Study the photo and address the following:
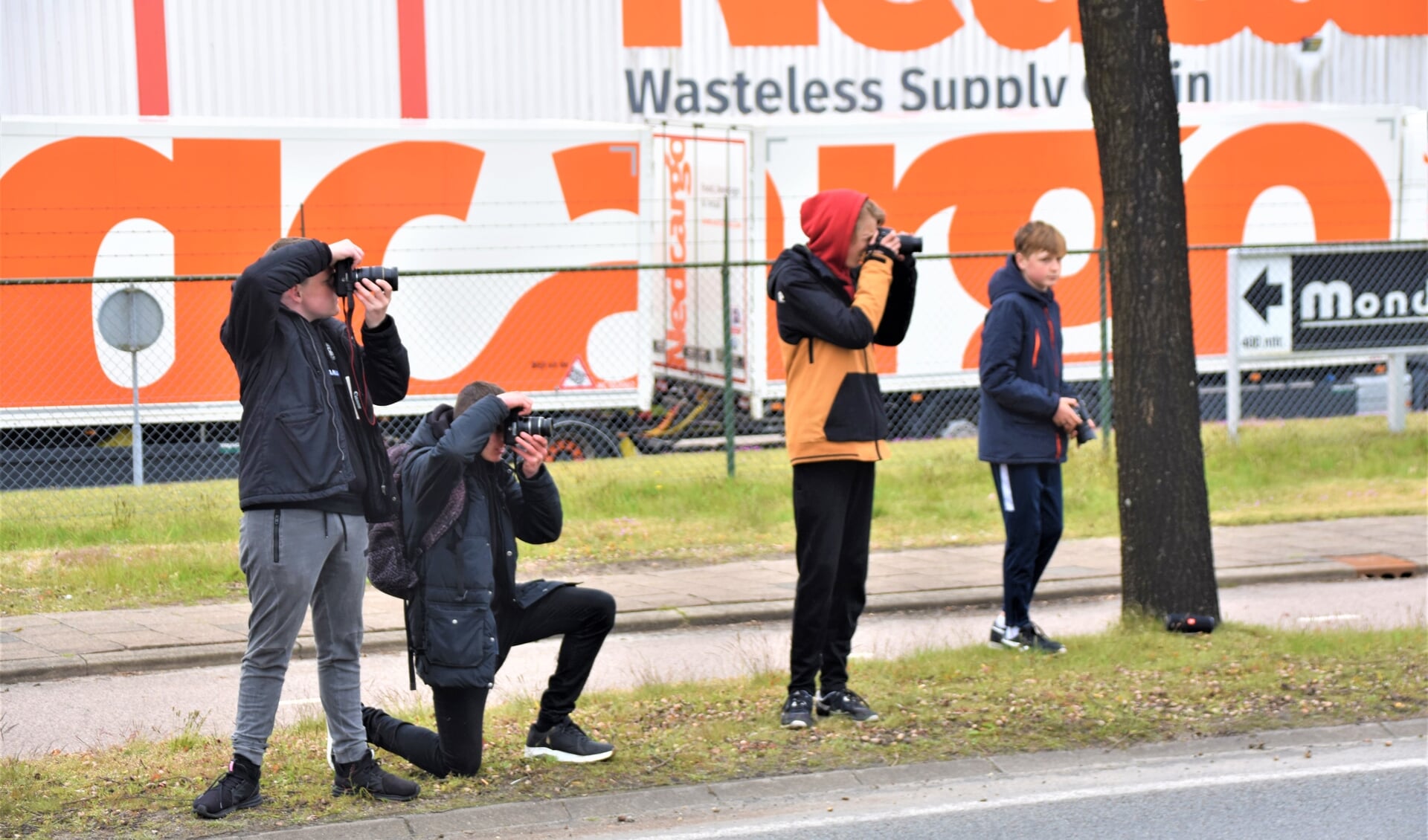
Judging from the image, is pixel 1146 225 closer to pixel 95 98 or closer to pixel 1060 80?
pixel 95 98

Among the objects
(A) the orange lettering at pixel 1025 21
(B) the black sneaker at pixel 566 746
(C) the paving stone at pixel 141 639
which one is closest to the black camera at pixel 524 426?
(B) the black sneaker at pixel 566 746

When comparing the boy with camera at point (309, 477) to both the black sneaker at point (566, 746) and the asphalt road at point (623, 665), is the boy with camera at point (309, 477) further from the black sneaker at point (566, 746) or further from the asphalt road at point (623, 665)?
the asphalt road at point (623, 665)

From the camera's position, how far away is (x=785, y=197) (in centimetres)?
1666

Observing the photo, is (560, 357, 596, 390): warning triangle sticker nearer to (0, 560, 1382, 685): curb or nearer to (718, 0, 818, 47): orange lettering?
(0, 560, 1382, 685): curb

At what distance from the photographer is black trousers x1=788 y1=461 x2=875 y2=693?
591 cm

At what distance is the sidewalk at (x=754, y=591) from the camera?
26.2 feet

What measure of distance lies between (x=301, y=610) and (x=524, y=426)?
2.94ft

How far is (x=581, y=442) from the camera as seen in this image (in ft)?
51.3

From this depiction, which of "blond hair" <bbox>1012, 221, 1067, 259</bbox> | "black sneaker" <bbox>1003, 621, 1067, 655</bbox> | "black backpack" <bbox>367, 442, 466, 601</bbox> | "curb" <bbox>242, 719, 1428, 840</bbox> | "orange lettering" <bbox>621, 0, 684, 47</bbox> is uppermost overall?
"orange lettering" <bbox>621, 0, 684, 47</bbox>

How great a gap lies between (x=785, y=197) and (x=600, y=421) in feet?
9.78

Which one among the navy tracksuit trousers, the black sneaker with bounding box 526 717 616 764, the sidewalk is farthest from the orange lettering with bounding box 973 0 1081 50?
the black sneaker with bounding box 526 717 616 764

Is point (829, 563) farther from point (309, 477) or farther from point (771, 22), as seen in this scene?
point (771, 22)

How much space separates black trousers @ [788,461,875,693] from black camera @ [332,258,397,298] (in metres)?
1.74

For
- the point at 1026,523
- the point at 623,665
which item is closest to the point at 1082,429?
the point at 1026,523
